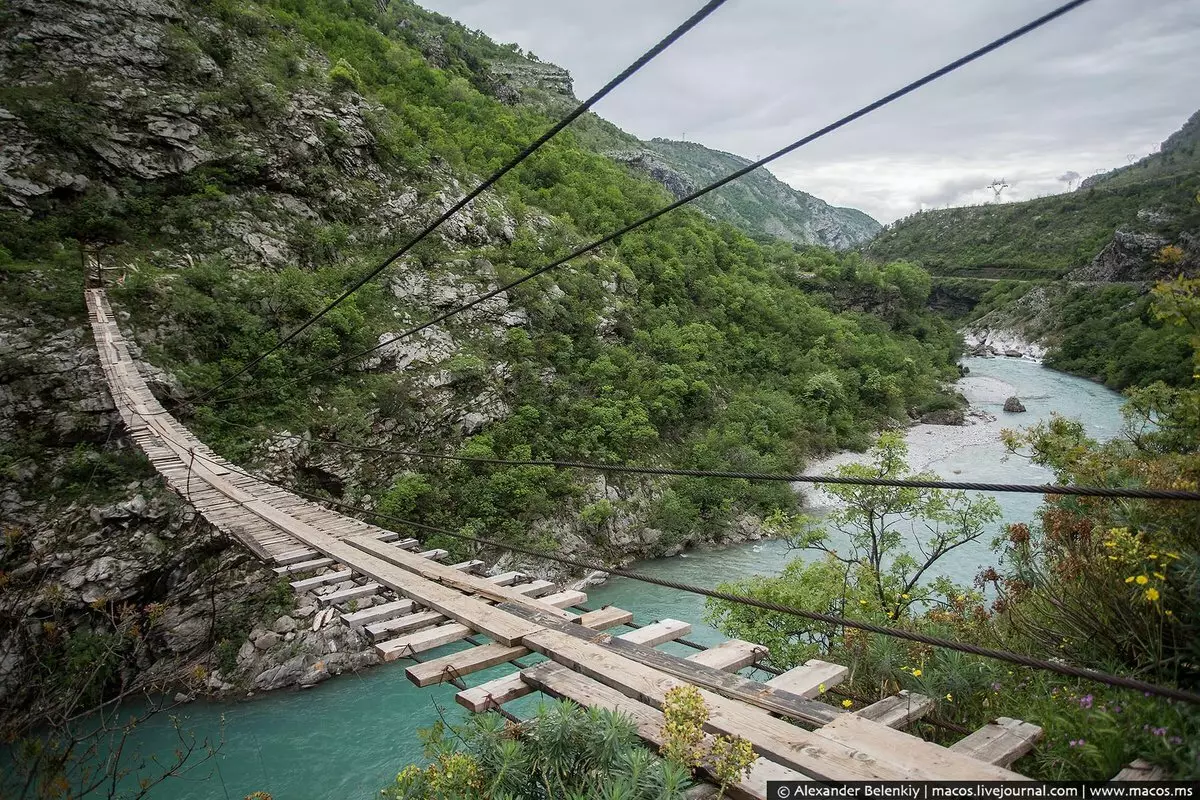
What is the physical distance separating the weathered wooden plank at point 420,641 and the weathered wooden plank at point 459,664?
0.64 ft

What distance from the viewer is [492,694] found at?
9.02 ft

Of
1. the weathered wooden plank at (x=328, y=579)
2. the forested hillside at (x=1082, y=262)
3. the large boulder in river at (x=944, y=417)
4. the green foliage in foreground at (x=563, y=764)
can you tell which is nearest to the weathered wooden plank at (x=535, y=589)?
the green foliage in foreground at (x=563, y=764)

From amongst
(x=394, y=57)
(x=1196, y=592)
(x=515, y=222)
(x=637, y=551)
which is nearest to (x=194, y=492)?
(x=1196, y=592)

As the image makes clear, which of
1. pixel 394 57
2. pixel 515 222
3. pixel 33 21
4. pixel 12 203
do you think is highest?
pixel 394 57

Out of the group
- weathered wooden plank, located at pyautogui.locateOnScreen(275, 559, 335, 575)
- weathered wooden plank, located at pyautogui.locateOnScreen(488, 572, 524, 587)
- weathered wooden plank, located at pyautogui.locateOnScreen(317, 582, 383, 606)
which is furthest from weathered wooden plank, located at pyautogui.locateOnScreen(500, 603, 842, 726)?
weathered wooden plank, located at pyautogui.locateOnScreen(275, 559, 335, 575)

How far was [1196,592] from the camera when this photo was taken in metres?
2.37

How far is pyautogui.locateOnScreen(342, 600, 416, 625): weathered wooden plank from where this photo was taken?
12.2 feet

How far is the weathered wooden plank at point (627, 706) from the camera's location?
2.02 metres

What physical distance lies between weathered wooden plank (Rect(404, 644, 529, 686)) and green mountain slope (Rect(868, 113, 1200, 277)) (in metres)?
51.9

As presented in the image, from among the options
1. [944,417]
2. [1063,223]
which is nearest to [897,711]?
[944,417]

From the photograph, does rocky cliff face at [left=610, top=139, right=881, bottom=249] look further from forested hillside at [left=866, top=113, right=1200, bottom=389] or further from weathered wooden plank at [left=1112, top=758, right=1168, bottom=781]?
weathered wooden plank at [left=1112, top=758, right=1168, bottom=781]

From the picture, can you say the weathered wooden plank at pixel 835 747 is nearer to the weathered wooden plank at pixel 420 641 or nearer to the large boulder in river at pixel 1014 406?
the weathered wooden plank at pixel 420 641

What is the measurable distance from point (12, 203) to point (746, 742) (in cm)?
1957

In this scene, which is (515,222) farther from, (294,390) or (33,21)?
(33,21)
